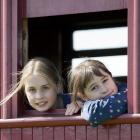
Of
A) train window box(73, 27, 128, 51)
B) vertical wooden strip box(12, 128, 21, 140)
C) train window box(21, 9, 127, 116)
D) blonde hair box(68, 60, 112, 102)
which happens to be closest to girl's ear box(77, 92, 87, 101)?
blonde hair box(68, 60, 112, 102)

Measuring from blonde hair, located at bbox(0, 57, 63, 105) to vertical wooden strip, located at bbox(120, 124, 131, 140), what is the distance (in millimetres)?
440

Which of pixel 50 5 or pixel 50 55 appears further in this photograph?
pixel 50 55

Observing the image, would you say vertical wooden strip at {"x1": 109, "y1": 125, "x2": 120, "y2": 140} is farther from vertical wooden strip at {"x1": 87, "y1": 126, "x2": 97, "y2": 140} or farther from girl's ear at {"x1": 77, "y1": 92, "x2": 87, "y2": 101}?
girl's ear at {"x1": 77, "y1": 92, "x2": 87, "y2": 101}

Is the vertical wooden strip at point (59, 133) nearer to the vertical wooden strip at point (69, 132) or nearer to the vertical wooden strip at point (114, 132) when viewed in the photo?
the vertical wooden strip at point (69, 132)

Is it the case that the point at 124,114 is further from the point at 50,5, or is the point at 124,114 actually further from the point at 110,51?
the point at 110,51

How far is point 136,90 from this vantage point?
2934mm

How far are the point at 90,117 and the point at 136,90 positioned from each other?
0.81 feet

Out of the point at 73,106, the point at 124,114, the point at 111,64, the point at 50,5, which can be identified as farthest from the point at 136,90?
the point at 111,64

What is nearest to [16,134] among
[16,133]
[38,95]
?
[16,133]

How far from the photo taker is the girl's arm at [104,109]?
2.91 meters

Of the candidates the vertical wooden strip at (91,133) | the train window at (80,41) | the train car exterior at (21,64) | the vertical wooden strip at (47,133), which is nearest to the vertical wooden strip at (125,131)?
the train car exterior at (21,64)

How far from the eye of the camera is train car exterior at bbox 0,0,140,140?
9.69 ft

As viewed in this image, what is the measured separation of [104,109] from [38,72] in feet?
1.42

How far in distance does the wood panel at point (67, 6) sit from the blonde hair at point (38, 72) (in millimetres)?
249
